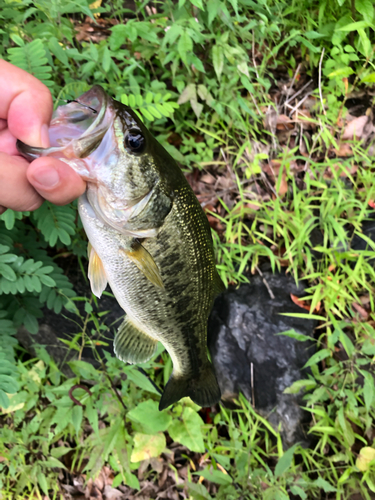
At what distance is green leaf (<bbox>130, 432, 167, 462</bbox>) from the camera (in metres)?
2.35

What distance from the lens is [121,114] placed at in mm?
1342

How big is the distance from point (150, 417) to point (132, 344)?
83 cm

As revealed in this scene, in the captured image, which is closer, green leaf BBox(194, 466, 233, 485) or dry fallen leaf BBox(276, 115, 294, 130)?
green leaf BBox(194, 466, 233, 485)

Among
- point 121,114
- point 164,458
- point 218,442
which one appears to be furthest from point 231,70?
point 164,458

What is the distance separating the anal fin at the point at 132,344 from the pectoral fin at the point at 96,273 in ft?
1.20

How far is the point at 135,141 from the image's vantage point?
4.52 ft

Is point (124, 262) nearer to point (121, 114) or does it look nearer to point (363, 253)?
point (121, 114)

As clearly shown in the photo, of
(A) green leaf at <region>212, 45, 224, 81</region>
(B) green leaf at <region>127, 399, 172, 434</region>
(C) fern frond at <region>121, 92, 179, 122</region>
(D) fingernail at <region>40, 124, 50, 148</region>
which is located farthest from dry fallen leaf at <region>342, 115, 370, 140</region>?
(B) green leaf at <region>127, 399, 172, 434</region>

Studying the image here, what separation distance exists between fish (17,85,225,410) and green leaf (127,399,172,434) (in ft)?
1.73

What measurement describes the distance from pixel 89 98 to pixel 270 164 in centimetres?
222

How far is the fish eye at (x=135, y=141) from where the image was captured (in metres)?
1.36

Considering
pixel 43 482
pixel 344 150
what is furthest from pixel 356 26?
pixel 43 482

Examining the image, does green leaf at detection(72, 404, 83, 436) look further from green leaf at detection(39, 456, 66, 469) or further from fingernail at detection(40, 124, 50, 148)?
fingernail at detection(40, 124, 50, 148)

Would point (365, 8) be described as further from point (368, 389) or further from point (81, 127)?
point (368, 389)
